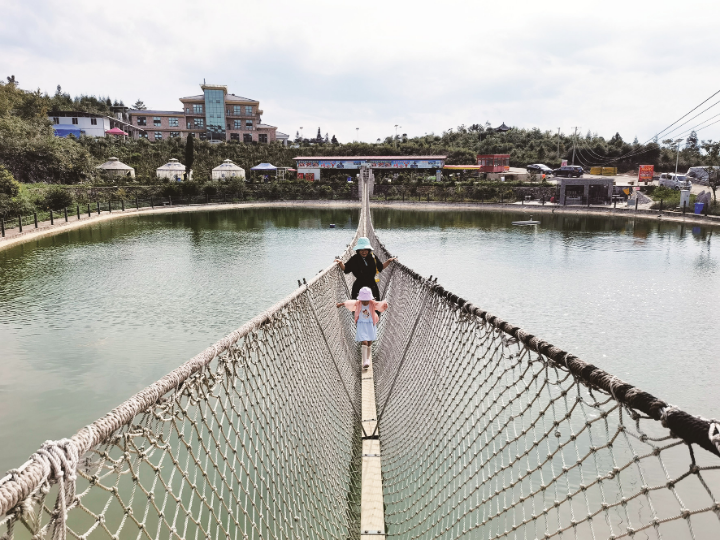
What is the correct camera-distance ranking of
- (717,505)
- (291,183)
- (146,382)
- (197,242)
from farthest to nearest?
(291,183), (197,242), (146,382), (717,505)

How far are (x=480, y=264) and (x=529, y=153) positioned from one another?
152 ft

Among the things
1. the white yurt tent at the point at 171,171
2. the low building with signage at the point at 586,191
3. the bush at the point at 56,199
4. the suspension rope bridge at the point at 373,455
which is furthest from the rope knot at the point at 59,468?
the white yurt tent at the point at 171,171

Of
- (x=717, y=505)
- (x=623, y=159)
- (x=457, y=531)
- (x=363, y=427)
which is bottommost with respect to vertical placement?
(x=457, y=531)

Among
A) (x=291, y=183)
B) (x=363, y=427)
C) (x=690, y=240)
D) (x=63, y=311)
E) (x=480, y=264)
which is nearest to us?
(x=363, y=427)

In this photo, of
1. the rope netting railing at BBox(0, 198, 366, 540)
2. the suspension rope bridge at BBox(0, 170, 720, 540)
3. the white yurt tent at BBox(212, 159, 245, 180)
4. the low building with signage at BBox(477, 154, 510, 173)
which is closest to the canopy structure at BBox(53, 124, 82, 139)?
the white yurt tent at BBox(212, 159, 245, 180)

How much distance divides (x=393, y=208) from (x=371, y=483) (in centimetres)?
3286

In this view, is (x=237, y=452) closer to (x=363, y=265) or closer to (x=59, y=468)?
(x=363, y=265)

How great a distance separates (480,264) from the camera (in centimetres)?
1432

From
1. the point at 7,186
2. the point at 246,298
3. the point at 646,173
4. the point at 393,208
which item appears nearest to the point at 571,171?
the point at 646,173

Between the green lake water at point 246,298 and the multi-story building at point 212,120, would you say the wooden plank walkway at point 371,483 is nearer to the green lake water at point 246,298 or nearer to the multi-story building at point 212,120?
the green lake water at point 246,298

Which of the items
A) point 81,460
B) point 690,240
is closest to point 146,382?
point 81,460

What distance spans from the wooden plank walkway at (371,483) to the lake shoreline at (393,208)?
15.9 m

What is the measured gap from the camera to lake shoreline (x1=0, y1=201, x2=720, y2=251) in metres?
18.7

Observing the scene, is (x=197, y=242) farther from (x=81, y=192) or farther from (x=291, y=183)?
(x=291, y=183)
